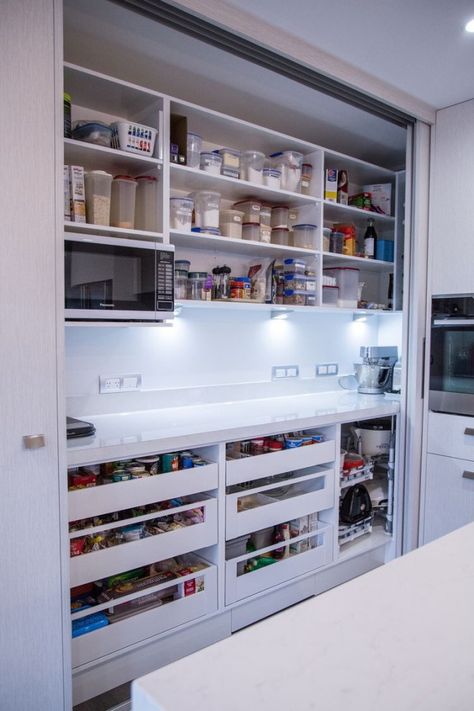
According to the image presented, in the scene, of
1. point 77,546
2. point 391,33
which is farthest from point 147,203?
point 77,546

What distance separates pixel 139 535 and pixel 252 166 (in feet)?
5.83

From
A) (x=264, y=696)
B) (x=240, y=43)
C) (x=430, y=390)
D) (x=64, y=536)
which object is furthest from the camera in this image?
(x=430, y=390)

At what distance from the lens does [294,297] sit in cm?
266

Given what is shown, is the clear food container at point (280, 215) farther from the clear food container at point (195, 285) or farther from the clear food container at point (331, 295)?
the clear food container at point (195, 285)

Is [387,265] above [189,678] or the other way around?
above

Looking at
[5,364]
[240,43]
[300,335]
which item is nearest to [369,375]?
[300,335]

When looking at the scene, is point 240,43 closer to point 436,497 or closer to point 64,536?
point 64,536

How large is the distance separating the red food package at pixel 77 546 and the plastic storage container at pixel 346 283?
6.30 ft

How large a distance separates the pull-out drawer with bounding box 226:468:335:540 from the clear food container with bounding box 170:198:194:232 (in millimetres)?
1193

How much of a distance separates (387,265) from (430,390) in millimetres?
894

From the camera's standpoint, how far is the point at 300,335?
10.4ft

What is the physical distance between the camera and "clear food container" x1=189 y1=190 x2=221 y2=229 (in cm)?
237

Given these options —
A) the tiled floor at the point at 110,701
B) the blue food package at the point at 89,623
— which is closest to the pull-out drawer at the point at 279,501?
the blue food package at the point at 89,623

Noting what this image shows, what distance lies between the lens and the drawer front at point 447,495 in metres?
2.55
